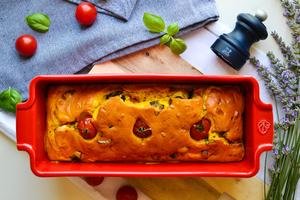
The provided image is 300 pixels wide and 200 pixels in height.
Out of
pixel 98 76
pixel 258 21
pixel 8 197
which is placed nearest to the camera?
pixel 98 76

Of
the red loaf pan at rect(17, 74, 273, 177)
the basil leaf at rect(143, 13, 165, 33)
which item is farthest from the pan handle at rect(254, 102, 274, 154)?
the basil leaf at rect(143, 13, 165, 33)

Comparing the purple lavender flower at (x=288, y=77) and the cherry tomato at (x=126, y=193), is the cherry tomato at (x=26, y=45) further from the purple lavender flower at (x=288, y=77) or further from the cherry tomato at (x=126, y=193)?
the purple lavender flower at (x=288, y=77)

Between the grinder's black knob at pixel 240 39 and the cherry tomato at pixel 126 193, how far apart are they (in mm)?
550

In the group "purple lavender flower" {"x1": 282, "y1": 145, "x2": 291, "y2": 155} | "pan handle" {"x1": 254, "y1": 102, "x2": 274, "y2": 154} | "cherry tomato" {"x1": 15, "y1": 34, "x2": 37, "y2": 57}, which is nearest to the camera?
"pan handle" {"x1": 254, "y1": 102, "x2": 274, "y2": 154}

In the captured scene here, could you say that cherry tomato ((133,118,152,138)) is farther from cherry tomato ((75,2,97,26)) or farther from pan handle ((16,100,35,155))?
cherry tomato ((75,2,97,26))

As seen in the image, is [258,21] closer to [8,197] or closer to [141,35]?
[141,35]

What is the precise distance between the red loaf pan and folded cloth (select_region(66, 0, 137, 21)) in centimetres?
29

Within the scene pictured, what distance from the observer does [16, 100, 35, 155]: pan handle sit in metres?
1.50

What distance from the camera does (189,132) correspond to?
5.20 ft

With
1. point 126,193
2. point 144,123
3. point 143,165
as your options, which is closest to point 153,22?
point 144,123

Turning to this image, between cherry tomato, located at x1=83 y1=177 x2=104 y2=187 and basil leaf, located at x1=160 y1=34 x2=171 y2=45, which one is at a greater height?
basil leaf, located at x1=160 y1=34 x2=171 y2=45

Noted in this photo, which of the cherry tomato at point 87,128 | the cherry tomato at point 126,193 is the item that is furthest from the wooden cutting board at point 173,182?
the cherry tomato at point 87,128

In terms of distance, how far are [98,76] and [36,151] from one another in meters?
0.30

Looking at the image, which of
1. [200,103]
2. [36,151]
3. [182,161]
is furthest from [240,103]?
[36,151]
